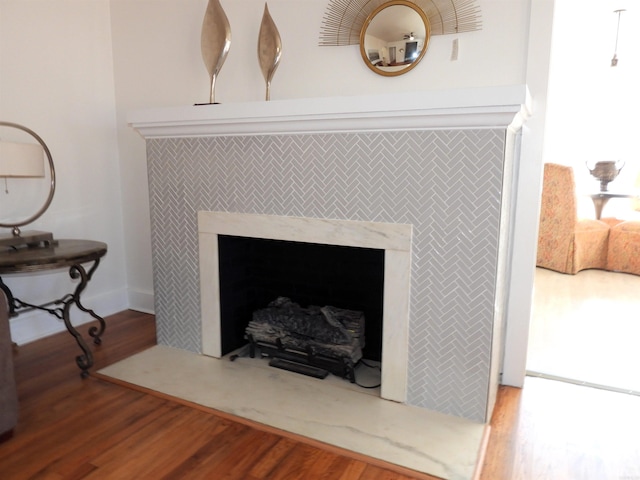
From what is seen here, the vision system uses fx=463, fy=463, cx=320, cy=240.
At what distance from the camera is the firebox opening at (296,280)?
241 cm

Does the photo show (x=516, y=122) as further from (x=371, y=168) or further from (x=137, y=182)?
(x=137, y=182)

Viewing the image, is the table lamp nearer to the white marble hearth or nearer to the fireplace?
the white marble hearth

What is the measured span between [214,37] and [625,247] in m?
4.19

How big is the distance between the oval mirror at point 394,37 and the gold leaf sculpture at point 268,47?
42 centimetres

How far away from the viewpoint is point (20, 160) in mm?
2275

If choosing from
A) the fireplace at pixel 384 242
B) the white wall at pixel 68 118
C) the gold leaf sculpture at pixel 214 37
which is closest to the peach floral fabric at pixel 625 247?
the fireplace at pixel 384 242

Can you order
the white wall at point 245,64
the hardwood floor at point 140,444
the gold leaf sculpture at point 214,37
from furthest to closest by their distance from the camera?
the gold leaf sculpture at point 214,37, the white wall at point 245,64, the hardwood floor at point 140,444

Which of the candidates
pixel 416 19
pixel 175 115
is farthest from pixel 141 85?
pixel 416 19

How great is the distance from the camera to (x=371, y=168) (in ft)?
6.34

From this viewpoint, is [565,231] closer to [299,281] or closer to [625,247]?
[625,247]

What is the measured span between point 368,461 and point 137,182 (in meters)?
2.35

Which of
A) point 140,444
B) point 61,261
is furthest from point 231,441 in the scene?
point 61,261

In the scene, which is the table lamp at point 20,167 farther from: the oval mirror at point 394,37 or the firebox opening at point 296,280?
the oval mirror at point 394,37

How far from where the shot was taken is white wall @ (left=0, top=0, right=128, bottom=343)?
8.39ft
